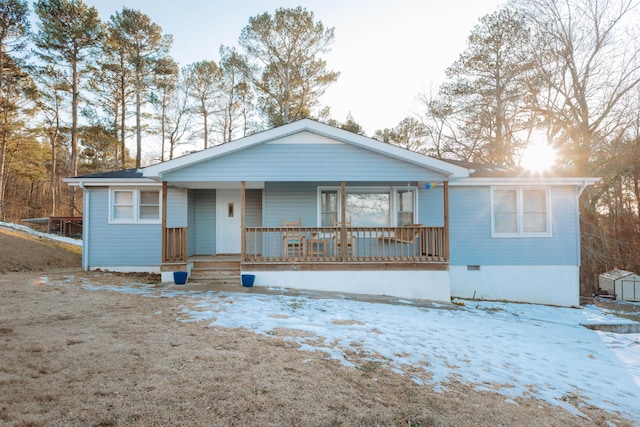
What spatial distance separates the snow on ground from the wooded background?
1246 cm

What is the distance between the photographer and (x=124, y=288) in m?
7.93

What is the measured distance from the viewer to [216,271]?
9.12m

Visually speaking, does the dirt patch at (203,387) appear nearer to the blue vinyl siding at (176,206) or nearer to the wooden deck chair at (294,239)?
the wooden deck chair at (294,239)

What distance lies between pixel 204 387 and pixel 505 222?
9.51m

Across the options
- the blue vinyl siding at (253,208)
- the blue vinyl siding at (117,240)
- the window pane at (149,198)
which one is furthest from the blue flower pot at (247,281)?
the window pane at (149,198)

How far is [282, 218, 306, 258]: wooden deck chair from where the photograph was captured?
28.5 feet

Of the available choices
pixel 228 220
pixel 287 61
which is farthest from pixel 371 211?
pixel 287 61

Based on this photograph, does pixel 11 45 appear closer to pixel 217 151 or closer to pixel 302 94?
pixel 302 94

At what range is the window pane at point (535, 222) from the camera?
1019 centimetres

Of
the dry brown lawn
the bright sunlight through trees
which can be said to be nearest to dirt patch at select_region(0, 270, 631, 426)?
the dry brown lawn

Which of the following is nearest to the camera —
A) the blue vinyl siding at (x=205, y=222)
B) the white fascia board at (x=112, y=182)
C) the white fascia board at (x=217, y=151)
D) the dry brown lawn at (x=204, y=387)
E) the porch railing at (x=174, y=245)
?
the dry brown lawn at (x=204, y=387)

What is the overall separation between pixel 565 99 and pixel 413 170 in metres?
13.1

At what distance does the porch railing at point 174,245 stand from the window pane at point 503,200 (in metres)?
8.31

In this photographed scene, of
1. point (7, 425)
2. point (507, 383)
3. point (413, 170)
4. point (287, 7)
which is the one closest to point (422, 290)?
point (413, 170)
